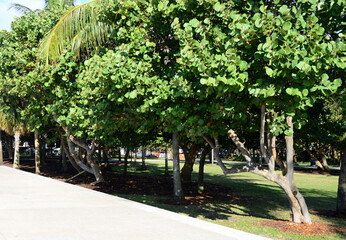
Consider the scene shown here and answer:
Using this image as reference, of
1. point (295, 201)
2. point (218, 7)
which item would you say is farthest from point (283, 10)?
point (295, 201)

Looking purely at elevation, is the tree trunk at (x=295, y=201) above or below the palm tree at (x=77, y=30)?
below

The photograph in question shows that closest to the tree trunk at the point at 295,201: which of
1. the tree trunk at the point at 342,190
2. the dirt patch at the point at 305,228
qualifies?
the dirt patch at the point at 305,228

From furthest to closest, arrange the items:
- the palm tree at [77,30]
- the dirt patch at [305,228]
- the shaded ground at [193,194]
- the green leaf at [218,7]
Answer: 1. the palm tree at [77,30]
2. the shaded ground at [193,194]
3. the dirt patch at [305,228]
4. the green leaf at [218,7]

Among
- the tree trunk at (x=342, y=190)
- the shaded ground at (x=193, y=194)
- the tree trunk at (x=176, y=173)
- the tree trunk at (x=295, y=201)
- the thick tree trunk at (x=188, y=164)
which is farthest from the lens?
the thick tree trunk at (x=188, y=164)

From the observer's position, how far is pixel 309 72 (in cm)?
629

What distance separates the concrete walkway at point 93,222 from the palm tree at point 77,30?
5.45 metres

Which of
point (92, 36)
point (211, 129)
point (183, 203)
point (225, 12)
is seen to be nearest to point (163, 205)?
point (183, 203)

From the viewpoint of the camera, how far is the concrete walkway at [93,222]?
5.66 metres

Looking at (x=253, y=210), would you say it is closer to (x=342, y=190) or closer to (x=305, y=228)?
(x=342, y=190)

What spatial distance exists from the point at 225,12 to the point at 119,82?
2.86m

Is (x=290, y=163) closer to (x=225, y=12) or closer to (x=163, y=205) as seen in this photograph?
(x=225, y=12)

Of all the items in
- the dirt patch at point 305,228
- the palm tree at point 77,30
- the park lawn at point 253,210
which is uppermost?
the palm tree at point 77,30

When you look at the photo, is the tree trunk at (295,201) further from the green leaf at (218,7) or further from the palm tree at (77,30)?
the palm tree at (77,30)

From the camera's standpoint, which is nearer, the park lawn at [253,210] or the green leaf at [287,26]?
the green leaf at [287,26]
